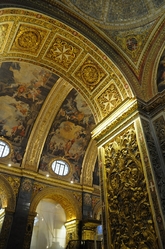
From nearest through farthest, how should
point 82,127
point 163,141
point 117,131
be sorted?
point 163,141 → point 117,131 → point 82,127

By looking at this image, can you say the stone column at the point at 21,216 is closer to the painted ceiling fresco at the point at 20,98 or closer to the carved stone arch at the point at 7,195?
the carved stone arch at the point at 7,195

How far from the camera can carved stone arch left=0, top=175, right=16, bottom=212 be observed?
11.7 m

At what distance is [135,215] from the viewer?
5.19 m

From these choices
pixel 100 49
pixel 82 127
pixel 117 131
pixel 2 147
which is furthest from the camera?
pixel 82 127

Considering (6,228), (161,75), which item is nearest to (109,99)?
(161,75)

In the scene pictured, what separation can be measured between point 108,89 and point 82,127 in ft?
24.6

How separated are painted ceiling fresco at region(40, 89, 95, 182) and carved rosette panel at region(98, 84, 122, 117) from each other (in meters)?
5.56

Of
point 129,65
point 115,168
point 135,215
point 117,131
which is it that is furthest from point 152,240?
point 129,65

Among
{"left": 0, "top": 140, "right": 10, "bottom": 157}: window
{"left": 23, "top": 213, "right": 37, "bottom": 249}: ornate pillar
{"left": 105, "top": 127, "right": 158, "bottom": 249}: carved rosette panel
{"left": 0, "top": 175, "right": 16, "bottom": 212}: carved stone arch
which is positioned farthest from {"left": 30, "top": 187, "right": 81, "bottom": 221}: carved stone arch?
{"left": 105, "top": 127, "right": 158, "bottom": 249}: carved rosette panel

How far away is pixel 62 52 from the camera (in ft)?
25.9

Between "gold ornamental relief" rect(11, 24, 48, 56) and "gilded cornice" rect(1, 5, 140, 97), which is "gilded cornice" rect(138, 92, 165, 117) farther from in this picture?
"gold ornamental relief" rect(11, 24, 48, 56)

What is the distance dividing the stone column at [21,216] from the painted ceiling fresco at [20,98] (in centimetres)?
176

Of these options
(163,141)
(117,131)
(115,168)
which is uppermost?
(117,131)

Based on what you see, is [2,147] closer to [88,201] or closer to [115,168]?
[88,201]
